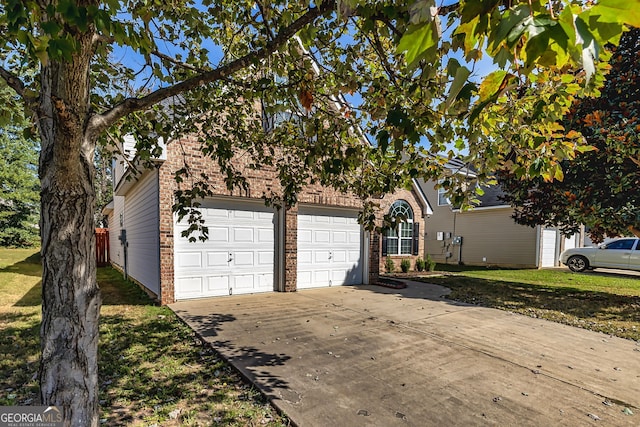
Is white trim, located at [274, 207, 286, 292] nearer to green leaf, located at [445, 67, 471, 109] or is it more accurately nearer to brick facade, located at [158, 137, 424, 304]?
brick facade, located at [158, 137, 424, 304]

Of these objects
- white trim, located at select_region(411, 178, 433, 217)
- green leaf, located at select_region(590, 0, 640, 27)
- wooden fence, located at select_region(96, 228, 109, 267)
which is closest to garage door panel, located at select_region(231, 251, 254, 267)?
green leaf, located at select_region(590, 0, 640, 27)

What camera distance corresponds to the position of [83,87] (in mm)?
2061

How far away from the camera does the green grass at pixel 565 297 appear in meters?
6.69

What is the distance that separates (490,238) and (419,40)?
64.2 feet

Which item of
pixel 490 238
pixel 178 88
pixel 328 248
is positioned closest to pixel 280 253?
pixel 328 248

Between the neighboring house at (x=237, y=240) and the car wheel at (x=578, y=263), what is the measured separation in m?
11.3

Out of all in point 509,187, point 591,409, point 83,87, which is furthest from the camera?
point 509,187

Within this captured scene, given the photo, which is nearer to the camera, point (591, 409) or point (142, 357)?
point (591, 409)

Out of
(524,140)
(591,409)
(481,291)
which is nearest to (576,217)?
(481,291)

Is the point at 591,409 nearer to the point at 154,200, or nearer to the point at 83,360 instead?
the point at 83,360

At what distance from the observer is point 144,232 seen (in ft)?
29.1

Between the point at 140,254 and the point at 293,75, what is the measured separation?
8112 mm

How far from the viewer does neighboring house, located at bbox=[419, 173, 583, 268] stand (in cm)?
1684

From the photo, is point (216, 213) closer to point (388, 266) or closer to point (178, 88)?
point (178, 88)
